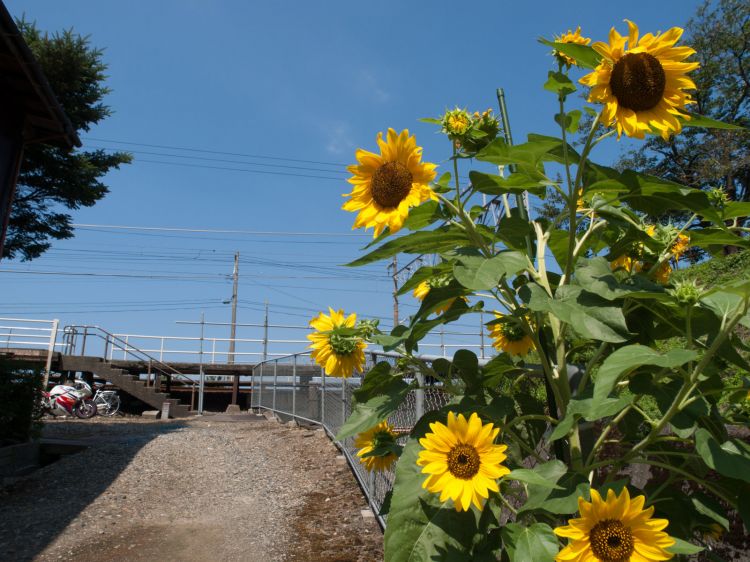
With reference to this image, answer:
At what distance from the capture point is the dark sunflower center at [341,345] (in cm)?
142

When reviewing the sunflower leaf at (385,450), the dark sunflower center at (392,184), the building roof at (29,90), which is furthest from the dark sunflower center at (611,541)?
the building roof at (29,90)

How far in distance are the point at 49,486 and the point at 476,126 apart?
6.93m

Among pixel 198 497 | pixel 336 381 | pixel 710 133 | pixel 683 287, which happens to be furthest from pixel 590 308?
pixel 710 133

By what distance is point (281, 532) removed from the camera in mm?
4836

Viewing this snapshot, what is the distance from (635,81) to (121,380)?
1870 centimetres

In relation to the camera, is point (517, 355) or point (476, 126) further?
point (517, 355)

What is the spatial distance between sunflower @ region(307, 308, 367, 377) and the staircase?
55.4 feet

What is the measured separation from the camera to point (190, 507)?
5738mm

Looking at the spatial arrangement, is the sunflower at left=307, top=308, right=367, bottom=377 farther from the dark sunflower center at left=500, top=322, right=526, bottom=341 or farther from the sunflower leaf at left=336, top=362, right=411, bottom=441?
the dark sunflower center at left=500, top=322, right=526, bottom=341

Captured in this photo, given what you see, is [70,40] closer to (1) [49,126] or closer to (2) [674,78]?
(1) [49,126]

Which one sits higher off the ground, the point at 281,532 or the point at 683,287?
the point at 683,287

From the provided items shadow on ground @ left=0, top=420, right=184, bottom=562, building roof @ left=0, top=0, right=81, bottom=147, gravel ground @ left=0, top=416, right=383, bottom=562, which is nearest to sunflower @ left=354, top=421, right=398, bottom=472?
gravel ground @ left=0, top=416, right=383, bottom=562

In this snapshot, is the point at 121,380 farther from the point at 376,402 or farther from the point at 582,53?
the point at 582,53

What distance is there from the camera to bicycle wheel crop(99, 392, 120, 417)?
1634 cm
